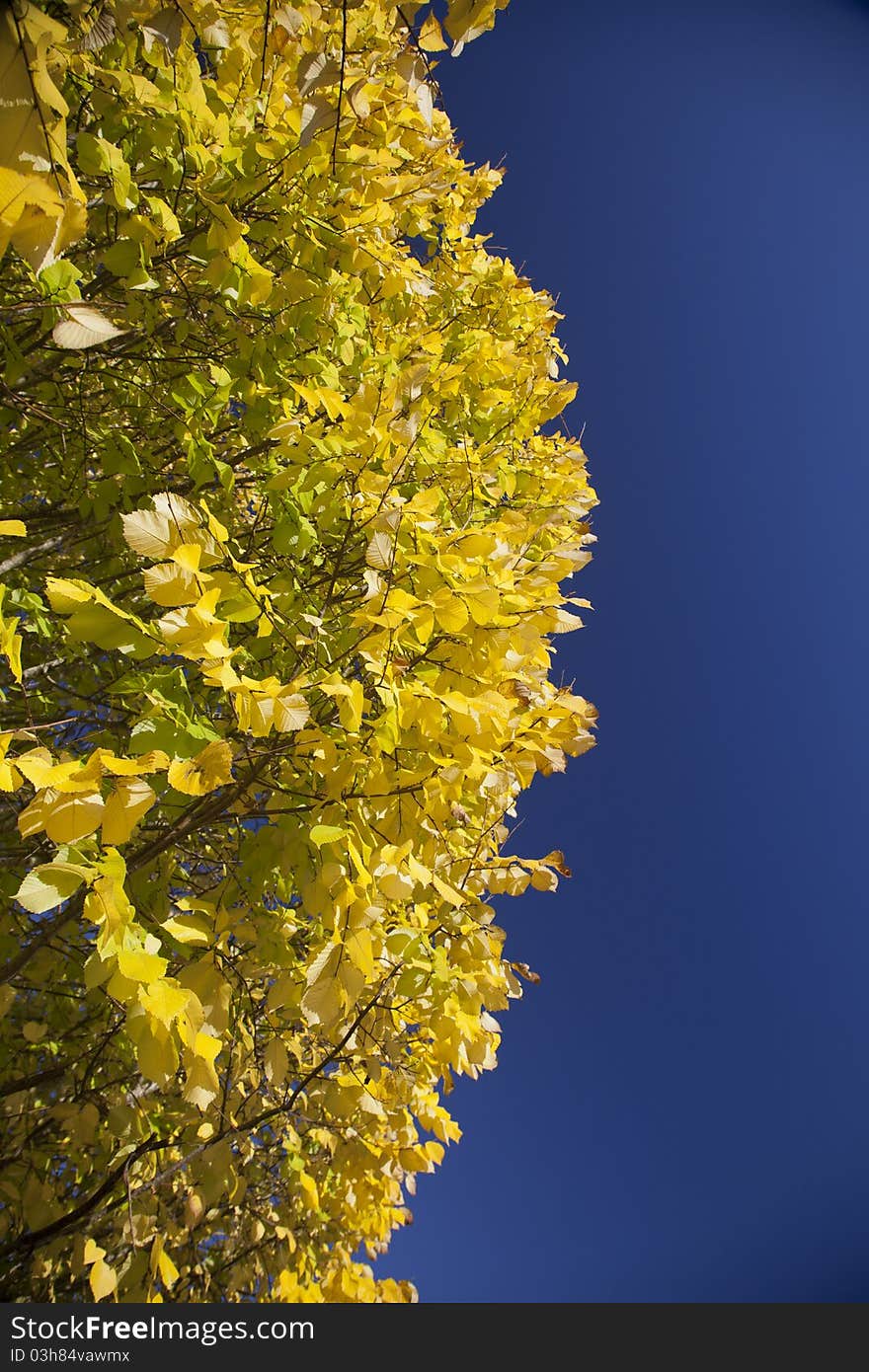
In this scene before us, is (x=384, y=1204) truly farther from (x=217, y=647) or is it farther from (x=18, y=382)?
(x=18, y=382)

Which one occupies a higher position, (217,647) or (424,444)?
(424,444)

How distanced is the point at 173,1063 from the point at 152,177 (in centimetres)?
225

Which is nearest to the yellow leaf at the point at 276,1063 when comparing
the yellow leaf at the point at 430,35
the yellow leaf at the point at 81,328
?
the yellow leaf at the point at 81,328

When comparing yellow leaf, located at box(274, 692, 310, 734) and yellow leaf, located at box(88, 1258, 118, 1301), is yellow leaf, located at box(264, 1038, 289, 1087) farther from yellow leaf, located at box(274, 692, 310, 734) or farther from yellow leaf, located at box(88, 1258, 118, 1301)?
yellow leaf, located at box(274, 692, 310, 734)

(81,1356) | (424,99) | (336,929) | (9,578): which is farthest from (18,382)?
(81,1356)

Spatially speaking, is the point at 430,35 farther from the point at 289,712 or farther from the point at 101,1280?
the point at 101,1280

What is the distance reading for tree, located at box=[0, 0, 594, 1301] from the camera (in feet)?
3.23

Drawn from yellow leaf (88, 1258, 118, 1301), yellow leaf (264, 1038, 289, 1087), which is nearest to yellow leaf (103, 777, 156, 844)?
yellow leaf (264, 1038, 289, 1087)

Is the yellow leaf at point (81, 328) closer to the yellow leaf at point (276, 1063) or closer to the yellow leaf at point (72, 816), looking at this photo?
the yellow leaf at point (72, 816)

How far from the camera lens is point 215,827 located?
2354 millimetres

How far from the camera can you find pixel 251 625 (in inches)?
86.0

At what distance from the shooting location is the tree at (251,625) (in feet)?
3.23

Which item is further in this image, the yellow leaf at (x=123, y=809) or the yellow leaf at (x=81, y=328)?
the yellow leaf at (x=81, y=328)

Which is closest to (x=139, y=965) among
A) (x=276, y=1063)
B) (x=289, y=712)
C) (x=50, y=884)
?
(x=50, y=884)
